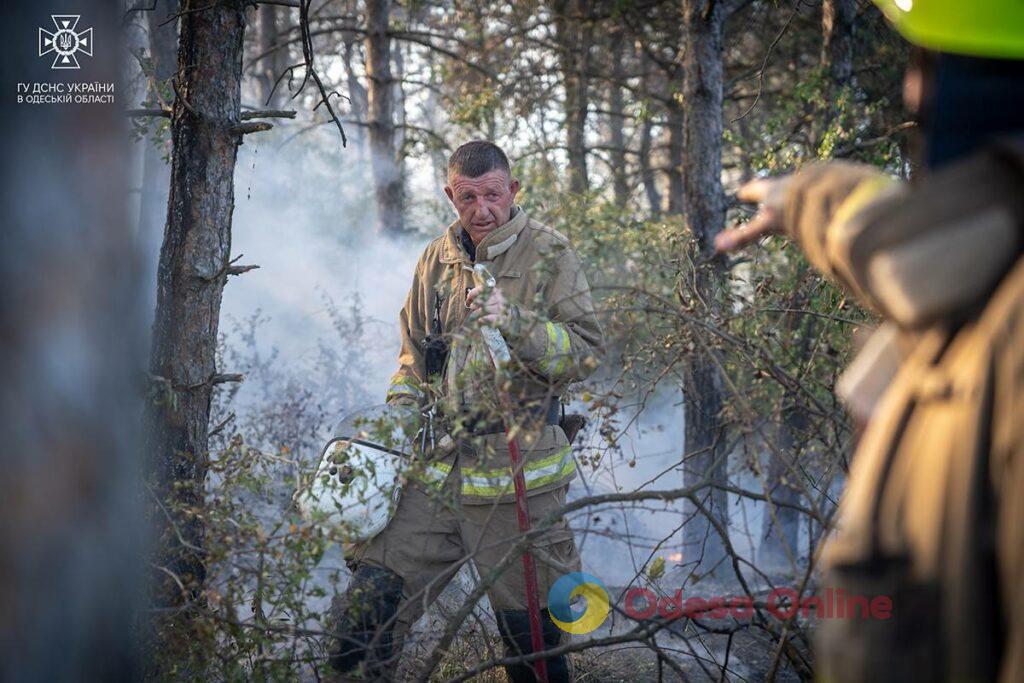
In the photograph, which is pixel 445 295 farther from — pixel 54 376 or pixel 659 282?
pixel 659 282

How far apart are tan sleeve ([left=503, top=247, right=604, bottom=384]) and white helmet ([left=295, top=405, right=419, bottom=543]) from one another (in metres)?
0.49

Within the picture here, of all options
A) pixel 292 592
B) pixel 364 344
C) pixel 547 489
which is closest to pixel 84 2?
pixel 292 592

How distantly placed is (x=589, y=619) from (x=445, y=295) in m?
1.51

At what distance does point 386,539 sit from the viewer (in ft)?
11.3

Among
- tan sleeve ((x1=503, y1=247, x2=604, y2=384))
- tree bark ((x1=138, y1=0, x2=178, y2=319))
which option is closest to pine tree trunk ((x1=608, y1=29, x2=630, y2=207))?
tree bark ((x1=138, y1=0, x2=178, y2=319))

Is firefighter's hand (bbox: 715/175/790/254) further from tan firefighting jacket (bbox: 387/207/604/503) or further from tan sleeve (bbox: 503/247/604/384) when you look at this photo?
tan firefighting jacket (bbox: 387/207/604/503)

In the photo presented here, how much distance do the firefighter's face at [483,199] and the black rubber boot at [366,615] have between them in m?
1.44

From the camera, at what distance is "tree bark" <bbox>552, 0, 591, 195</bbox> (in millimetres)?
8812

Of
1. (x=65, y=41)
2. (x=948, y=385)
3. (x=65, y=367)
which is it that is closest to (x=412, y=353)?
(x=65, y=367)

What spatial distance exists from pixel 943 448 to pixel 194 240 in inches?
129

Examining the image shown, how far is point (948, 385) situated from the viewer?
Answer: 1372mm

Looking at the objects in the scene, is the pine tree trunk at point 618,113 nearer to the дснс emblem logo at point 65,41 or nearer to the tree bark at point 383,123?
the tree bark at point 383,123

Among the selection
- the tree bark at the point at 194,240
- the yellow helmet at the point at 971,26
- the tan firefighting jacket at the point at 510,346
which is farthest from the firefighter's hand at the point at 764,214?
the tree bark at the point at 194,240

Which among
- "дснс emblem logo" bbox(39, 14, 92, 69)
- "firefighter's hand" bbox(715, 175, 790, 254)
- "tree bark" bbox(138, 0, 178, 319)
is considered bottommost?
"firefighter's hand" bbox(715, 175, 790, 254)
